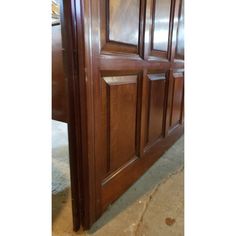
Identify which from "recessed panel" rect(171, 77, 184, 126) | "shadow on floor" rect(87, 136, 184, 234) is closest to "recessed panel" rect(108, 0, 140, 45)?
"recessed panel" rect(171, 77, 184, 126)

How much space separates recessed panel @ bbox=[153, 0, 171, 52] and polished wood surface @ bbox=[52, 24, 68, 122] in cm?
63

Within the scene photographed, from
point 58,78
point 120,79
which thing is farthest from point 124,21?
point 58,78

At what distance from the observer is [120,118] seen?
111 cm

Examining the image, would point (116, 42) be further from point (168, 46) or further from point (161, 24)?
point (168, 46)

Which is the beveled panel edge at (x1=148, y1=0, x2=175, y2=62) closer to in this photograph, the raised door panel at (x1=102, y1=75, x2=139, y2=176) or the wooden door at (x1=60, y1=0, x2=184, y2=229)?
the wooden door at (x1=60, y1=0, x2=184, y2=229)

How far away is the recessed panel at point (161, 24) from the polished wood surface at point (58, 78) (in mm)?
629

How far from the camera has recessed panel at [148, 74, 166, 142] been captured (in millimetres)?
1421

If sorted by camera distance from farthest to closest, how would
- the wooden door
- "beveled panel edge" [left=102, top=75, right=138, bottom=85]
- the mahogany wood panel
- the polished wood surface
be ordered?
1. the mahogany wood panel
2. the polished wood surface
3. "beveled panel edge" [left=102, top=75, right=138, bottom=85]
4. the wooden door

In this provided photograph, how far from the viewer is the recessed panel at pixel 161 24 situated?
1.32m
